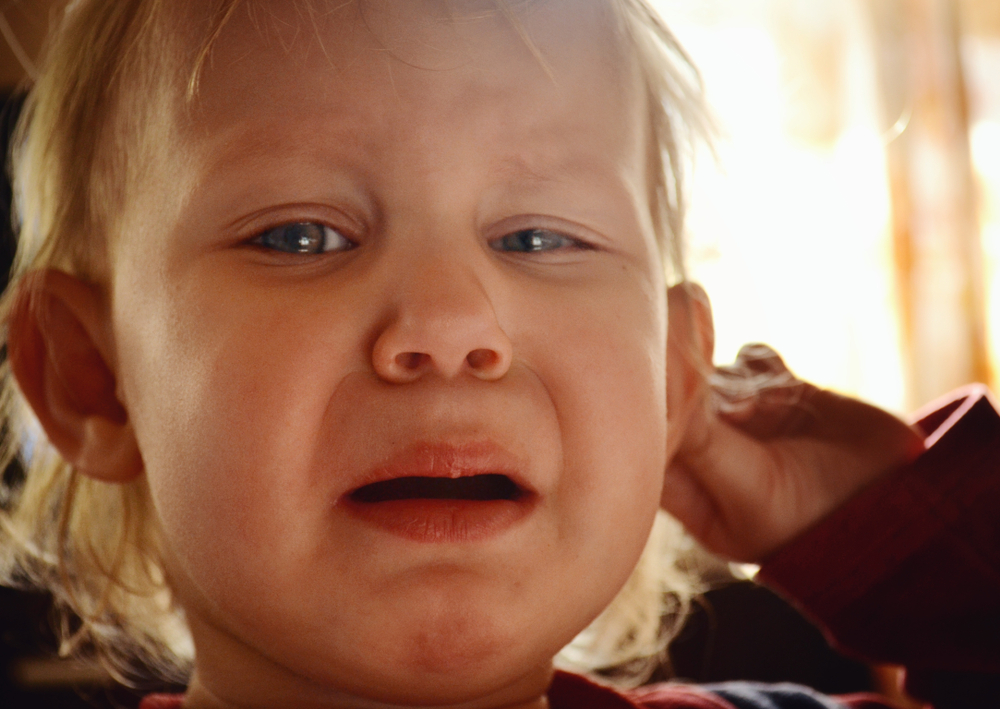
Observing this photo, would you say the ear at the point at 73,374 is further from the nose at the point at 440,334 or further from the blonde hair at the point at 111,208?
the nose at the point at 440,334

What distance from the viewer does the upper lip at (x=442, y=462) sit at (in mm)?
505

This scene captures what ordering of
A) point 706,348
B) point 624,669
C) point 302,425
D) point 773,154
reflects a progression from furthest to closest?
1. point 773,154
2. point 624,669
3. point 706,348
4. point 302,425

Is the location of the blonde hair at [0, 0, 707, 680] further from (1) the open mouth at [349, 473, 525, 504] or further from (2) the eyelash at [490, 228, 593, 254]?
(1) the open mouth at [349, 473, 525, 504]

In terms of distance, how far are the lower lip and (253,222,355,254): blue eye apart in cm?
17

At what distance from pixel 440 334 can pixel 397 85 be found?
17 centimetres

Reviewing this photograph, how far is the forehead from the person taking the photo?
55 cm

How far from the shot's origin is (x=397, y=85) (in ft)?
1.81

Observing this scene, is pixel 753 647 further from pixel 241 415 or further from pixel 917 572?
pixel 241 415

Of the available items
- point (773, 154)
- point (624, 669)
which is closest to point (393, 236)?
point (624, 669)

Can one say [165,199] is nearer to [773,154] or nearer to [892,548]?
[892,548]

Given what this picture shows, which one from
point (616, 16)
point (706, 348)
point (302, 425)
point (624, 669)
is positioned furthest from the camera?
point (624, 669)

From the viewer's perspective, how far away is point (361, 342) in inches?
20.6

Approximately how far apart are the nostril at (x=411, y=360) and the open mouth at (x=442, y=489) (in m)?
0.07

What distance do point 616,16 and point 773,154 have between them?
195cm
